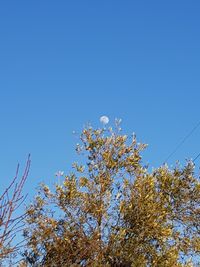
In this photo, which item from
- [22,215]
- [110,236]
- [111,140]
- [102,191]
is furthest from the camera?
[111,140]

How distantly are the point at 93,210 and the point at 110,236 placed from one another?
70.5 inches

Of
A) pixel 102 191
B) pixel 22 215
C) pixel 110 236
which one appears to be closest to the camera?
pixel 22 215

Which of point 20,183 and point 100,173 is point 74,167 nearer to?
point 100,173

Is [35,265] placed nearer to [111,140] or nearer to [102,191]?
[102,191]

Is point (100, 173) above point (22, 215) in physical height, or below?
above

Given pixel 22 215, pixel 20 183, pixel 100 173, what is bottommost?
pixel 22 215

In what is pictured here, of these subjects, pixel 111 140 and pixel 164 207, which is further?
pixel 111 140

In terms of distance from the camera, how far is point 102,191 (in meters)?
27.8

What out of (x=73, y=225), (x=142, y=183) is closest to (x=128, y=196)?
(x=142, y=183)

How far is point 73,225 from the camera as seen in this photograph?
88.9ft

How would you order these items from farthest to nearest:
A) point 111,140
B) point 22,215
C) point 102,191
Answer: point 111,140
point 102,191
point 22,215

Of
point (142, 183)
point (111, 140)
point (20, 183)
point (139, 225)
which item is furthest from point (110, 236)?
point (20, 183)

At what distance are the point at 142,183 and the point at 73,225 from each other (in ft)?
14.3

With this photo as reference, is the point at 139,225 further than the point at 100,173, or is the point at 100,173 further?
the point at 100,173
